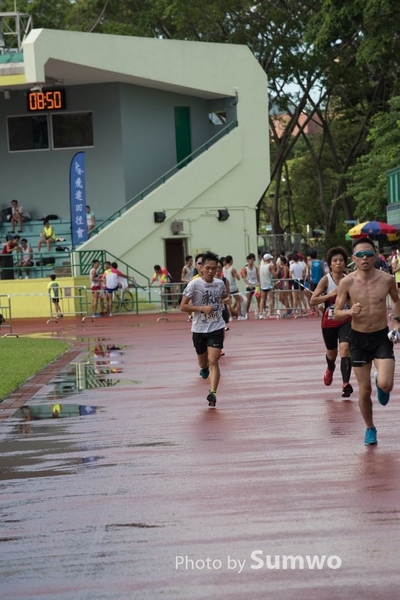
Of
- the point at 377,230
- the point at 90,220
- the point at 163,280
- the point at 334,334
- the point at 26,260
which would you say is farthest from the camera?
the point at 90,220

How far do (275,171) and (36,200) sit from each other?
13.0m

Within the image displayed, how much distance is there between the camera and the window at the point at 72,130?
162 ft

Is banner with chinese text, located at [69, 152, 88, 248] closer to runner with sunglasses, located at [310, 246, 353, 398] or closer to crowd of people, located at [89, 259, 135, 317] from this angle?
crowd of people, located at [89, 259, 135, 317]

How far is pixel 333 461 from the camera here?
10.9 metres

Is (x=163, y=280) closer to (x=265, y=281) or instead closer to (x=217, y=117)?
(x=265, y=281)

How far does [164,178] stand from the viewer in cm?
4738

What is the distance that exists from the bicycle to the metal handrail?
8.37ft

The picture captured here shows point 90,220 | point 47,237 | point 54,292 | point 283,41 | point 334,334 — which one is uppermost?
point 283,41

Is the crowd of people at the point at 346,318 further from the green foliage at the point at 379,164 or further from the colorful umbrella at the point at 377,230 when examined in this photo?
the green foliage at the point at 379,164

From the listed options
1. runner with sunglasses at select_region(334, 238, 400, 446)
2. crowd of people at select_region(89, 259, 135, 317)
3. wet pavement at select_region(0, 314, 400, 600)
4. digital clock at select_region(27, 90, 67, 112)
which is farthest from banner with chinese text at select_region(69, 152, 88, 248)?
runner with sunglasses at select_region(334, 238, 400, 446)

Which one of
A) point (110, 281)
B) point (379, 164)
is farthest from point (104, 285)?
point (379, 164)

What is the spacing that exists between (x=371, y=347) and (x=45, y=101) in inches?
1464

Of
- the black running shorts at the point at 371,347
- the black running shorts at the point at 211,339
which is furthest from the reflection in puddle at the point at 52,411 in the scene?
the black running shorts at the point at 371,347

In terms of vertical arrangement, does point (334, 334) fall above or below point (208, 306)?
below
